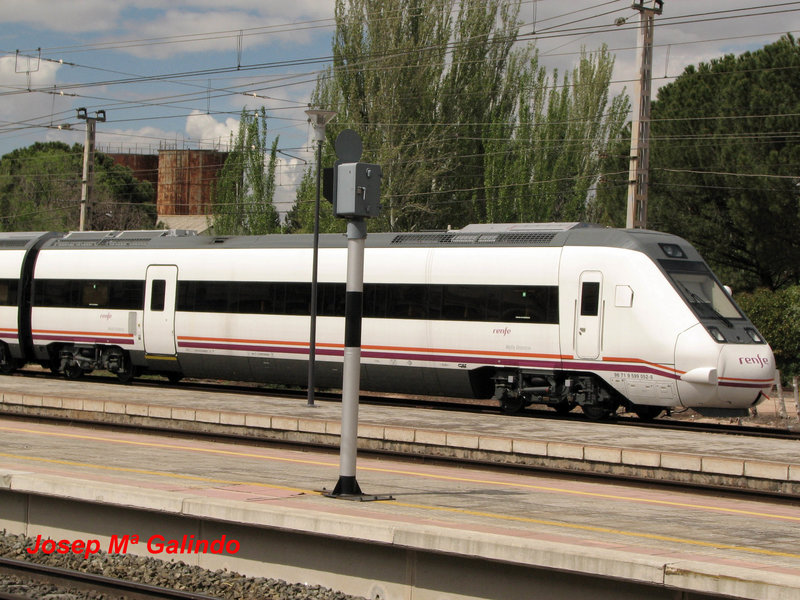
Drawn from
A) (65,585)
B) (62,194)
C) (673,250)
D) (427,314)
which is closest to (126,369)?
(427,314)

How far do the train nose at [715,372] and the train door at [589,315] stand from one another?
150 cm

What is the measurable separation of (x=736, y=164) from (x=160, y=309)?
2386 cm

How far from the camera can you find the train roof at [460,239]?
18.4 metres

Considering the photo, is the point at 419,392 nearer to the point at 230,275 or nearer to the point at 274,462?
the point at 230,275

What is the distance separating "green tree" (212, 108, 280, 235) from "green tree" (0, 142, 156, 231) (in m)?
22.6

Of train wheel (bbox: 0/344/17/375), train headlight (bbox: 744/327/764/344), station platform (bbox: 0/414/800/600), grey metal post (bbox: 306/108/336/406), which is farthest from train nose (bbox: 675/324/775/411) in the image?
train wheel (bbox: 0/344/17/375)

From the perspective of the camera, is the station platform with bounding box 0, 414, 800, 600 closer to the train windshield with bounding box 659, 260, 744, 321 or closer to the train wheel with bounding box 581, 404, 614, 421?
the train windshield with bounding box 659, 260, 744, 321

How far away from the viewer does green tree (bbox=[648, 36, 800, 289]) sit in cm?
3728

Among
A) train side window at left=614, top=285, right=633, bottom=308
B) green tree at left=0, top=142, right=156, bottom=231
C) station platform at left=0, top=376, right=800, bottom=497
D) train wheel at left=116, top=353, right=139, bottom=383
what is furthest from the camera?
green tree at left=0, top=142, right=156, bottom=231

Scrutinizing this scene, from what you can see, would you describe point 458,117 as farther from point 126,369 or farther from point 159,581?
point 159,581

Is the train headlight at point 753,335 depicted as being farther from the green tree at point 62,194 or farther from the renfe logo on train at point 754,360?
the green tree at point 62,194

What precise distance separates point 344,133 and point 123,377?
55.0ft

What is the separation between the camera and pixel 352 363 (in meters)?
9.55

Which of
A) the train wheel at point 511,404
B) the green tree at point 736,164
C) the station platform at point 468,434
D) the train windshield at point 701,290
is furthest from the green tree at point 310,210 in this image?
the train windshield at point 701,290
